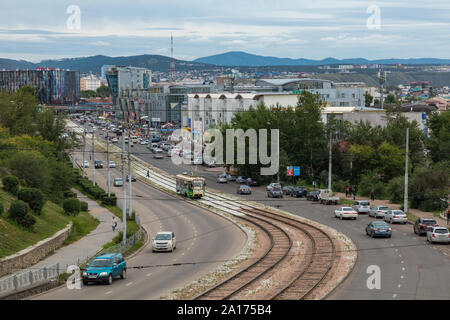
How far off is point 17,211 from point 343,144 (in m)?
54.9

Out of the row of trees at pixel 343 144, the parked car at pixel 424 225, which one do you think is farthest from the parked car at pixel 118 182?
the parked car at pixel 424 225

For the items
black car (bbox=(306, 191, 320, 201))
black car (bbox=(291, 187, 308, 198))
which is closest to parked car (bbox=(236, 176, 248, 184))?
black car (bbox=(291, 187, 308, 198))

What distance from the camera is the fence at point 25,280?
2330 centimetres

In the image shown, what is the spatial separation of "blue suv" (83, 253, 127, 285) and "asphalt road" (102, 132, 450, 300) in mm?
9459

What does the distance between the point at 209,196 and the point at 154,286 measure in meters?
42.8

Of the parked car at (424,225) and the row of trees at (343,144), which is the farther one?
the row of trees at (343,144)

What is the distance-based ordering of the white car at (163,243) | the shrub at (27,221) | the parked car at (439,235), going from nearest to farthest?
the shrub at (27,221) → the parked car at (439,235) → the white car at (163,243)

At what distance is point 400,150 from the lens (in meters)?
74.6

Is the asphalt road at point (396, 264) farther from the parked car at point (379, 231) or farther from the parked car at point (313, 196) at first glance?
the parked car at point (313, 196)

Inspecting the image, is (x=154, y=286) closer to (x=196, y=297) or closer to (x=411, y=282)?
(x=196, y=297)

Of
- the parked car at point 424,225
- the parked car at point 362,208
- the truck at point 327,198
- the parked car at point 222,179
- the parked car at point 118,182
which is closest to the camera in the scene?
the parked car at point 424,225

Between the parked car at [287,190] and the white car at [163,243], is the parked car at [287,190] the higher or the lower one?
the lower one

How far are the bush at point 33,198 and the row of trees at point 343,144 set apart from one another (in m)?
37.9
